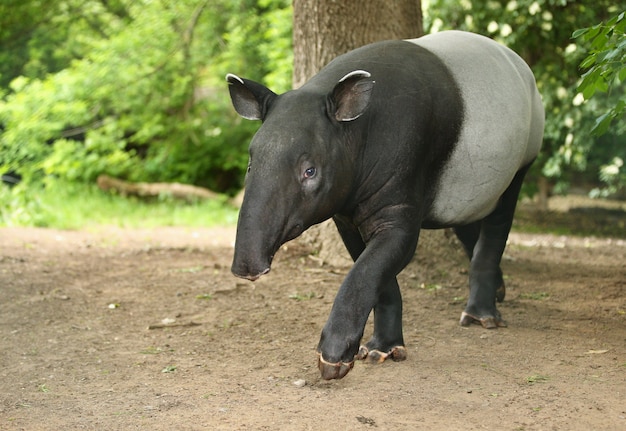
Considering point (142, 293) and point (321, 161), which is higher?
point (321, 161)

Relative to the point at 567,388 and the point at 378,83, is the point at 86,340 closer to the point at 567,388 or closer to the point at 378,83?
the point at 378,83

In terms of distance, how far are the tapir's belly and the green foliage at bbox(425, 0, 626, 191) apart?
4756 mm

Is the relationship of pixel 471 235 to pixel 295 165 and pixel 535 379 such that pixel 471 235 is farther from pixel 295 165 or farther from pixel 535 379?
pixel 295 165

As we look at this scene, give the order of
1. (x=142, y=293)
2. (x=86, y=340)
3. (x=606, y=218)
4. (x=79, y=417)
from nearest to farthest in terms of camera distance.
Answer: (x=79, y=417) → (x=86, y=340) → (x=142, y=293) → (x=606, y=218)

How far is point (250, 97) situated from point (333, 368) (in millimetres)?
1435

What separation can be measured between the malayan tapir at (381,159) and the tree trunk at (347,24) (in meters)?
1.83

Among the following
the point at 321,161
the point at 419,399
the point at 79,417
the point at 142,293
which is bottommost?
the point at 142,293

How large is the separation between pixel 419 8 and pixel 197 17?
7.28 m

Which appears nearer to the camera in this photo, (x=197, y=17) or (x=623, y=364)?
(x=623, y=364)

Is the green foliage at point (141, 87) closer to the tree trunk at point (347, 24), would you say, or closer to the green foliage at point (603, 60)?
the tree trunk at point (347, 24)

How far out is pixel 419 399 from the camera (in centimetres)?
391

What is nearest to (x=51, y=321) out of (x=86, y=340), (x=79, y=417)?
(x=86, y=340)

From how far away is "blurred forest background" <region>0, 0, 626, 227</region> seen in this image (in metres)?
10.0

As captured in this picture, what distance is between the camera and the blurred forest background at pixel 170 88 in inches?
394
